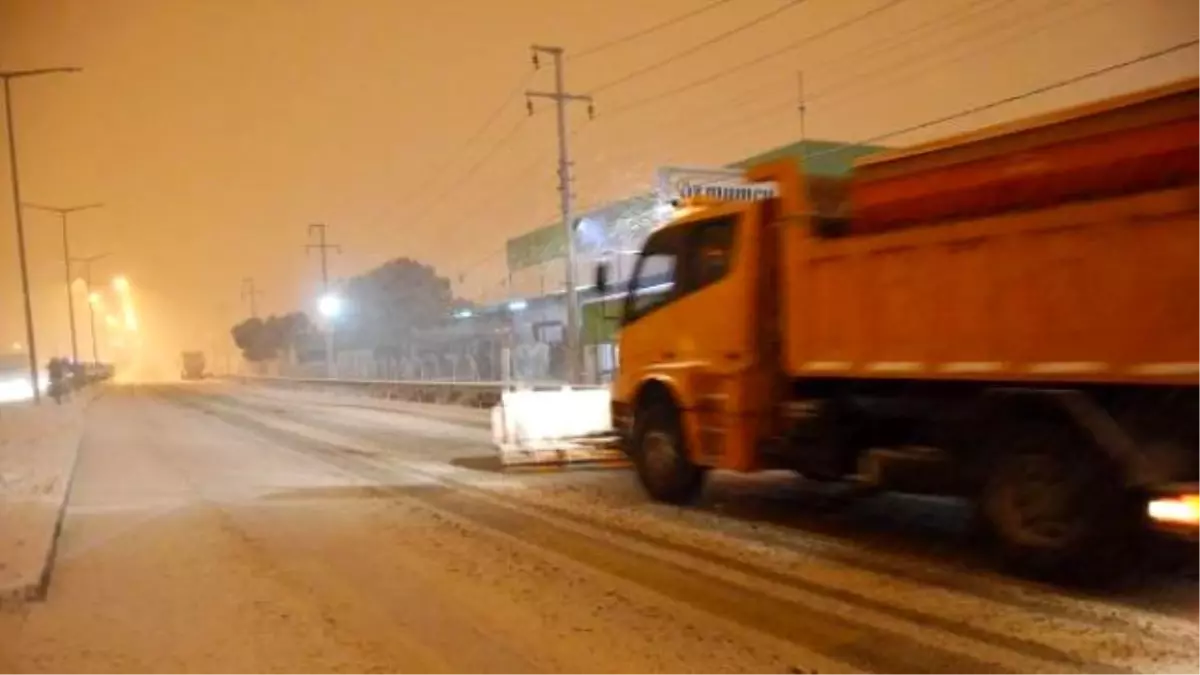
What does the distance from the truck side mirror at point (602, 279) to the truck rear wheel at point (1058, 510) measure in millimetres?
4700

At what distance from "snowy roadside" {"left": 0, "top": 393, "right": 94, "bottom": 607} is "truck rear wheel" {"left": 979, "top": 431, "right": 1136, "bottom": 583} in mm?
6912

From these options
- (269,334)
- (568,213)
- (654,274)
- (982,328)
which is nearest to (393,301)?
(269,334)

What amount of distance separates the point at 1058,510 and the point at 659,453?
14.3 feet

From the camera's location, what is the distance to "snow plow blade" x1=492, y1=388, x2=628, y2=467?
1337 cm

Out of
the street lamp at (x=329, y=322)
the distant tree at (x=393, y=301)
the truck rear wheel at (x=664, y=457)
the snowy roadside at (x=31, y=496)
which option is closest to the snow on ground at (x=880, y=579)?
the truck rear wheel at (x=664, y=457)

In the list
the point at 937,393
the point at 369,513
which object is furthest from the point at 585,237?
the point at 937,393

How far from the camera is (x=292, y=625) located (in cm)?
615

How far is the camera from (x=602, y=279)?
10.4m

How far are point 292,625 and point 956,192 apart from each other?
542 centimetres

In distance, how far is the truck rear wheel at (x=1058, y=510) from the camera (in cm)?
609

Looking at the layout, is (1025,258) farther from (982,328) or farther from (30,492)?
(30,492)

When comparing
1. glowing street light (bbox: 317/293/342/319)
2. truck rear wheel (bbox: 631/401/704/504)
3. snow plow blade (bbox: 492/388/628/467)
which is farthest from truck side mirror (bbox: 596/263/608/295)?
glowing street light (bbox: 317/293/342/319)

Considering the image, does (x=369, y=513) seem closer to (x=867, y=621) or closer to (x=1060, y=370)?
(x=867, y=621)

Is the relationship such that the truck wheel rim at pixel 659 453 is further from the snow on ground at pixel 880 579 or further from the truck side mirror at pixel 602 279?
the truck side mirror at pixel 602 279
